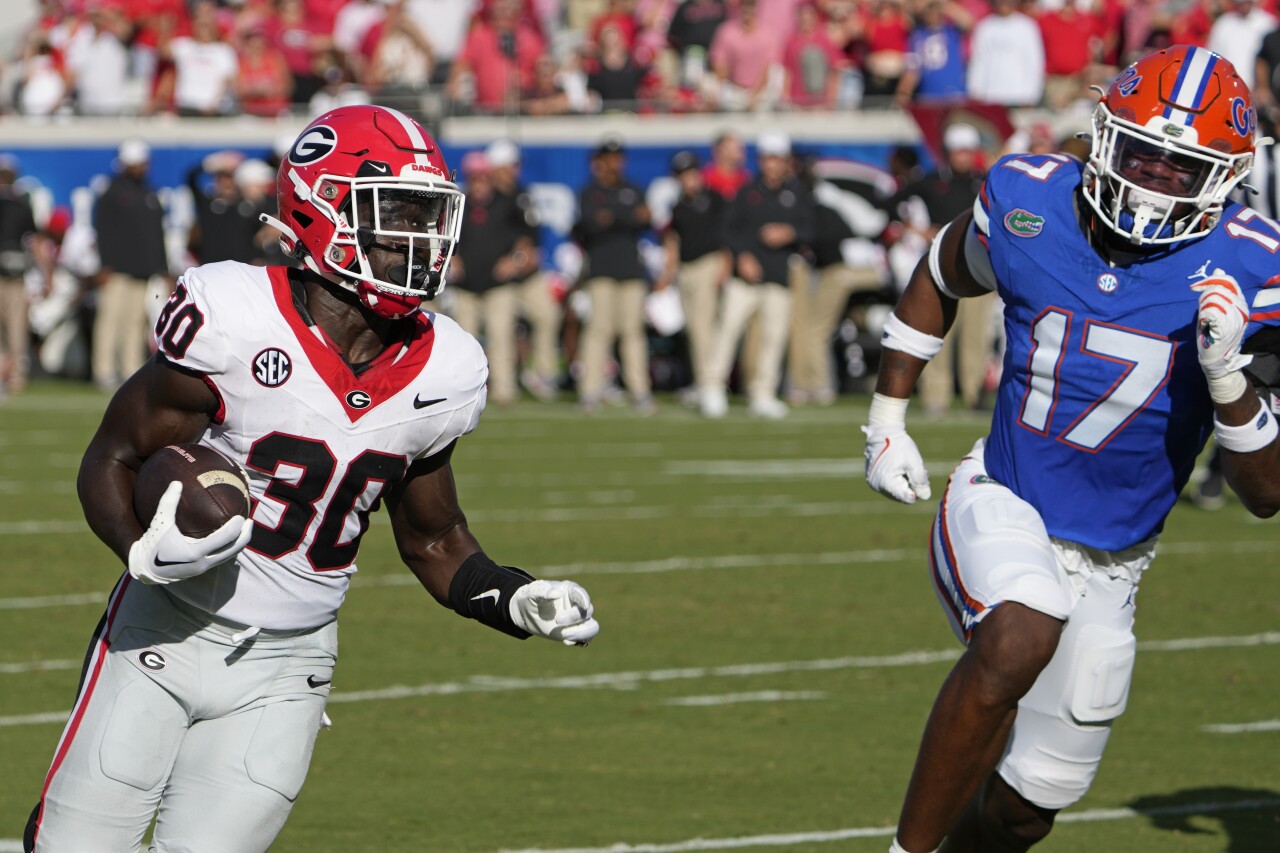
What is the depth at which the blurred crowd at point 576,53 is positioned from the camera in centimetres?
1711

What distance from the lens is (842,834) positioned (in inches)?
205

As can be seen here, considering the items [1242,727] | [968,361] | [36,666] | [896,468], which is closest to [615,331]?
[968,361]

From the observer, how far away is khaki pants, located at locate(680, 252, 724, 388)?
15.9 meters

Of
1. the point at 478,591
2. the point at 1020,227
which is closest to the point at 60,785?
the point at 478,591

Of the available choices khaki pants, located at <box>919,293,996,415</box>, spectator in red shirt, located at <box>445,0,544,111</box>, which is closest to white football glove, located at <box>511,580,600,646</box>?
khaki pants, located at <box>919,293,996,415</box>

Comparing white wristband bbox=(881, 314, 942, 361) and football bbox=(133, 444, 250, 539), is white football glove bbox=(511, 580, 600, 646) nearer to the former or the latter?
football bbox=(133, 444, 250, 539)

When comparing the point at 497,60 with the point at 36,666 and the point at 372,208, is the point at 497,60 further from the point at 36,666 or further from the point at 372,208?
the point at 372,208

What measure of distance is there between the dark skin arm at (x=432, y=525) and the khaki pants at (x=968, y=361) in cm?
1124

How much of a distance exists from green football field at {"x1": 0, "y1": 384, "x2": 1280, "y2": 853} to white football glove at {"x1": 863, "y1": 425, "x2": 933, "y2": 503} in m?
0.95

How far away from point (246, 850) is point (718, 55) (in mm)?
15640

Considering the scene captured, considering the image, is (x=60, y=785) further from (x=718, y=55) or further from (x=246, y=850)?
(x=718, y=55)

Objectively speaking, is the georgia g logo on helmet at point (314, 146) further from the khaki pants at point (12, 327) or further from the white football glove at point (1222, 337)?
the khaki pants at point (12, 327)

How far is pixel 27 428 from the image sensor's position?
14.4 meters

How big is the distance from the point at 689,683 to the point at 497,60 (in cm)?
1318
